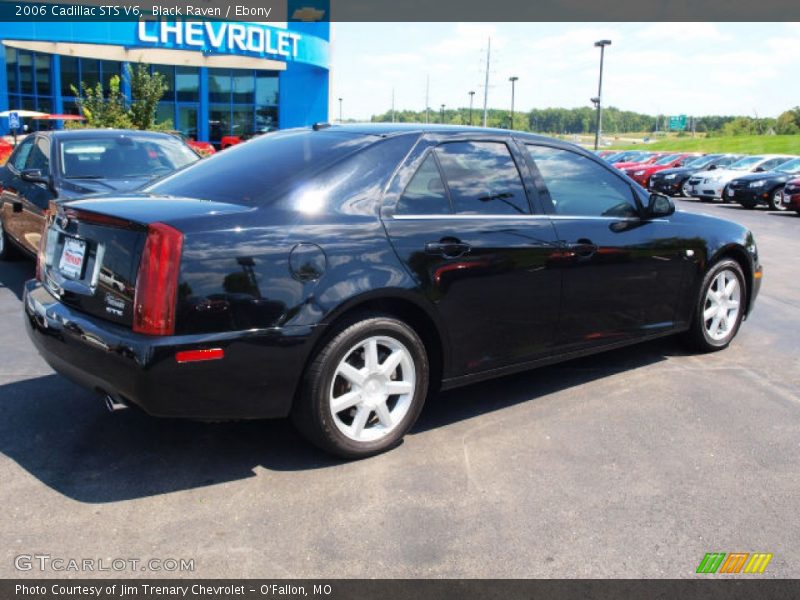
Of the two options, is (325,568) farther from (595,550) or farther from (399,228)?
(399,228)

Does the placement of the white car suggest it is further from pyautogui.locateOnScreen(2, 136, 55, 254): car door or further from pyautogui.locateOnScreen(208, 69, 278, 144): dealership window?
pyautogui.locateOnScreen(208, 69, 278, 144): dealership window

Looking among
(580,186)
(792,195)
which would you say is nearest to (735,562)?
(580,186)

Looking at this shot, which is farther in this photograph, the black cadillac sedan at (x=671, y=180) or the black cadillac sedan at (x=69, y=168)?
the black cadillac sedan at (x=671, y=180)

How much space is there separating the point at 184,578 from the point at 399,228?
185 centimetres

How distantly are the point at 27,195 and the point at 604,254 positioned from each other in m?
5.89

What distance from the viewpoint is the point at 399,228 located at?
12.3 ft

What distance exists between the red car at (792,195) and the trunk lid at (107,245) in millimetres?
18881

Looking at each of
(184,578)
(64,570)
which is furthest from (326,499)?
(64,570)

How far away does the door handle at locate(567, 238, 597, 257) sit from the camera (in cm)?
445

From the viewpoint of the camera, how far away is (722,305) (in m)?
5.74

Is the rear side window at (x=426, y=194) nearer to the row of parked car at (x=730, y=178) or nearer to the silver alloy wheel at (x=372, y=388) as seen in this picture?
the silver alloy wheel at (x=372, y=388)

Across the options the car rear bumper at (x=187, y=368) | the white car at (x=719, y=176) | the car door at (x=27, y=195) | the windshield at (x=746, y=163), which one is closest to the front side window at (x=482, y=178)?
the car rear bumper at (x=187, y=368)

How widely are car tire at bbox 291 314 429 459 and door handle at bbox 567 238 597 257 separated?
3.92ft

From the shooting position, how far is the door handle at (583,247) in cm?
445
